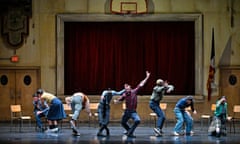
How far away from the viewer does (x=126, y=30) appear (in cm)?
2372

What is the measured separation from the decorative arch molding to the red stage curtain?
1.13 feet

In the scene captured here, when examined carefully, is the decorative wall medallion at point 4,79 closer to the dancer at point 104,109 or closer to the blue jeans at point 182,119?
the dancer at point 104,109

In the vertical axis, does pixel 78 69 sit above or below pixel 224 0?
below

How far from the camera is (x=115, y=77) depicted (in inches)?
936

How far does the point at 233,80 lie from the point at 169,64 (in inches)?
110

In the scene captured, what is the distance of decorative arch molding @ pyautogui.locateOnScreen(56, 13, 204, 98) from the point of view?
23141 mm

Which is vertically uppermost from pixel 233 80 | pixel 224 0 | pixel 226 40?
pixel 224 0

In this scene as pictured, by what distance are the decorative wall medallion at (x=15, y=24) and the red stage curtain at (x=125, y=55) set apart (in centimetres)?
179

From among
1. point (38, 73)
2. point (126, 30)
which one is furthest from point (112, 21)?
point (38, 73)

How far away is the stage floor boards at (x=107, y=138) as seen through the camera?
16219 mm

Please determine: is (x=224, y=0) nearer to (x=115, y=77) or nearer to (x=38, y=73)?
(x=115, y=77)

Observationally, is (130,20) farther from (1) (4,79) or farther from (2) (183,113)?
(2) (183,113)

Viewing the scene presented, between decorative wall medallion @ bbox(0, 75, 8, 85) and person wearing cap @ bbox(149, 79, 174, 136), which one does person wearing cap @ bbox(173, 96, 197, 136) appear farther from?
decorative wall medallion @ bbox(0, 75, 8, 85)

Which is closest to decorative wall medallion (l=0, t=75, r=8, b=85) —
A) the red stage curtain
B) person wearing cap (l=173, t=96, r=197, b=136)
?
the red stage curtain
